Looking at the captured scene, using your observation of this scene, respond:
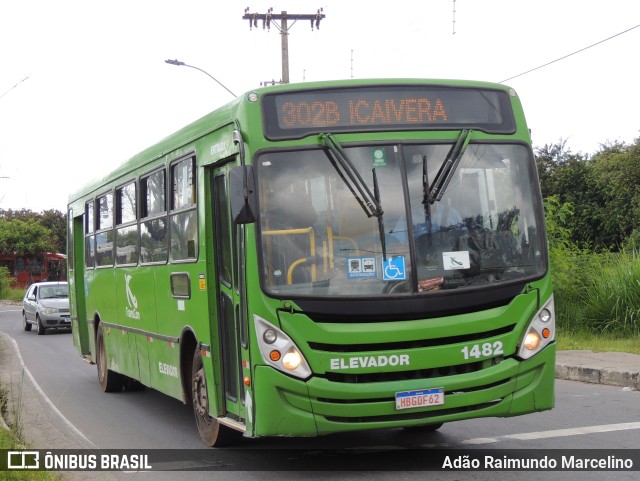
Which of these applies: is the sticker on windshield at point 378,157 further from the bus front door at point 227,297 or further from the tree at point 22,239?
the tree at point 22,239

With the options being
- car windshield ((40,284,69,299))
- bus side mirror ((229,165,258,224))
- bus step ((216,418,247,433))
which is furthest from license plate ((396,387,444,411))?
car windshield ((40,284,69,299))

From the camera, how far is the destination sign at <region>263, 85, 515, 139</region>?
24.8 ft

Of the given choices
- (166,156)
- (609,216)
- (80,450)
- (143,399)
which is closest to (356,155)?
(166,156)

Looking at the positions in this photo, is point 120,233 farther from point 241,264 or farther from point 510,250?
point 510,250

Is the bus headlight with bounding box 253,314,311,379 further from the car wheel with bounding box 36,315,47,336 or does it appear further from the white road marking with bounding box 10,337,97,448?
the car wheel with bounding box 36,315,47,336

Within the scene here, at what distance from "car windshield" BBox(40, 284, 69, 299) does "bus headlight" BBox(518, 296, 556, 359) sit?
24.7m

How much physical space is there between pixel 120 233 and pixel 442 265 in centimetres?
633

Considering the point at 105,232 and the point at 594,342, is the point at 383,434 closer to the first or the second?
the point at 105,232

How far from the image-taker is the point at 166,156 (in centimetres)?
1020

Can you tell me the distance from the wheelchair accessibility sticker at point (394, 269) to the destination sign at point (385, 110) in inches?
43.1

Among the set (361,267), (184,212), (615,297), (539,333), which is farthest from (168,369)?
(615,297)

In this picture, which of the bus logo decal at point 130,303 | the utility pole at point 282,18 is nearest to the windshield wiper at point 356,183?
the bus logo decal at point 130,303

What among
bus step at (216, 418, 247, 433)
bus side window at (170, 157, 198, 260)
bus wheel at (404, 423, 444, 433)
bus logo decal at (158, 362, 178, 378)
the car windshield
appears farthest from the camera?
the car windshield

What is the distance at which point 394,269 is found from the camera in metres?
7.24
